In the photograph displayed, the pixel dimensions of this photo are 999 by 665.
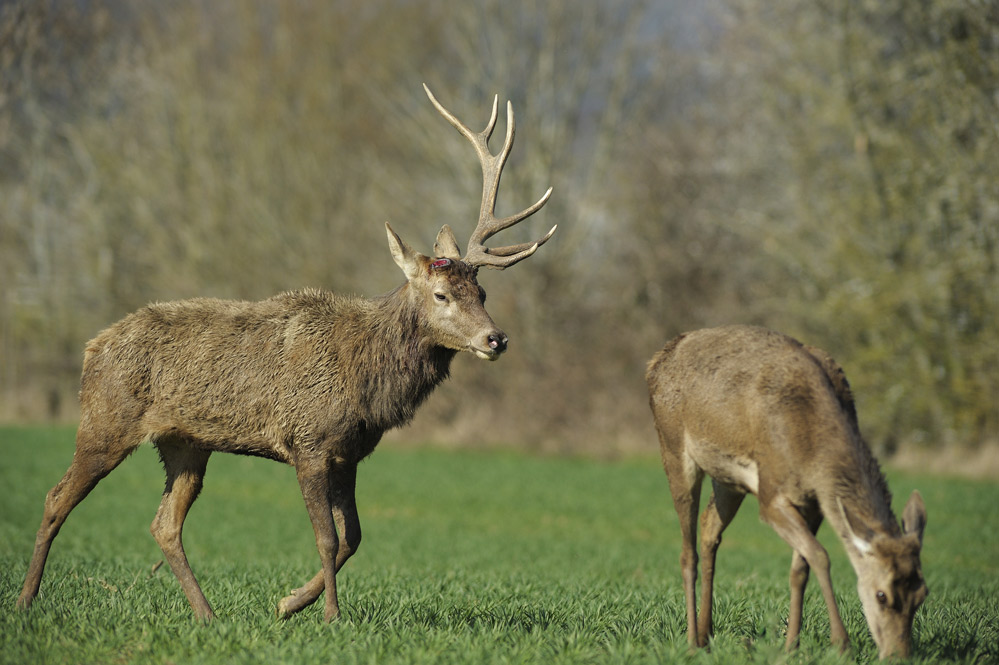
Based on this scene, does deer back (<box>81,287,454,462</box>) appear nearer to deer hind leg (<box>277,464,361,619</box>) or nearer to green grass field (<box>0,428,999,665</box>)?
deer hind leg (<box>277,464,361,619</box>)

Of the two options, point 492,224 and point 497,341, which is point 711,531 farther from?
point 492,224

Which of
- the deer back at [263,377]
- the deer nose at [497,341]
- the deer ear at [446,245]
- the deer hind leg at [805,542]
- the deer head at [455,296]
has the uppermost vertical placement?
the deer ear at [446,245]

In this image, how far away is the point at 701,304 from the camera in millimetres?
31719

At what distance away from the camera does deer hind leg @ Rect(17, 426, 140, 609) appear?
7.70 metres

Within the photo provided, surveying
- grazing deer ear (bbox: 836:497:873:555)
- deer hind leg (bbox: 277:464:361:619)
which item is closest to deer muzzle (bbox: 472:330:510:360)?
deer hind leg (bbox: 277:464:361:619)

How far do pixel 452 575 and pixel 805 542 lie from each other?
554 cm

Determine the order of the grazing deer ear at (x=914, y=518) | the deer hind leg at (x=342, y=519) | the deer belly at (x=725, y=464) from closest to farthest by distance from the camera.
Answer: the grazing deer ear at (x=914, y=518) < the deer belly at (x=725, y=464) < the deer hind leg at (x=342, y=519)

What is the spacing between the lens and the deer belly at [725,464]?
680cm

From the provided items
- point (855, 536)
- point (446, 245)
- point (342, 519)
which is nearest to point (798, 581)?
point (855, 536)

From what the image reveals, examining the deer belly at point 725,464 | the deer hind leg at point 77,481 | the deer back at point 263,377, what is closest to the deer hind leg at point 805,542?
the deer belly at point 725,464

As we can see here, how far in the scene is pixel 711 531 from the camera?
7.46m

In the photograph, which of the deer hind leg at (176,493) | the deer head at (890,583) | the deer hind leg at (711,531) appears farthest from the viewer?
the deer hind leg at (176,493)

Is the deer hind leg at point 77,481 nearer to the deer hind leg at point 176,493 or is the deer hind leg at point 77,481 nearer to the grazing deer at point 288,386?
the grazing deer at point 288,386

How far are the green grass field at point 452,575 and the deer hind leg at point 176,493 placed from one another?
386 millimetres
